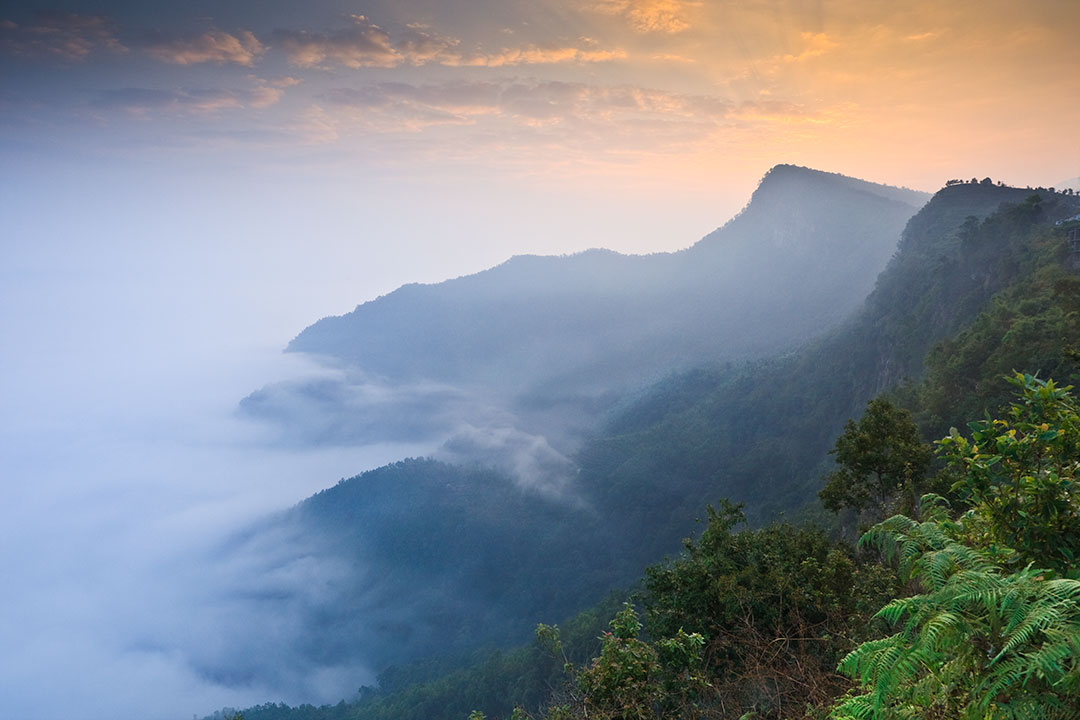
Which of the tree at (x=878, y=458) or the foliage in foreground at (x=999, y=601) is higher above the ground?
the foliage in foreground at (x=999, y=601)

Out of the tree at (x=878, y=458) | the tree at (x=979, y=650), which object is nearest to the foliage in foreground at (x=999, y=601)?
the tree at (x=979, y=650)

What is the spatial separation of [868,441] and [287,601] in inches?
7010

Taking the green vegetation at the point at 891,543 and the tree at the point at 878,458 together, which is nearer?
the green vegetation at the point at 891,543

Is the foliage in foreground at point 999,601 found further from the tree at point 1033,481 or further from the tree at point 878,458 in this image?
the tree at point 878,458

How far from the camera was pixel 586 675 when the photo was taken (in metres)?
10.3

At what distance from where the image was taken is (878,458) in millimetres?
18703

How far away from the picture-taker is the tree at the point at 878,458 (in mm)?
18391

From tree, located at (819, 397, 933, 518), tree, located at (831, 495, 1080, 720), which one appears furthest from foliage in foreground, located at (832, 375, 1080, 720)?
tree, located at (819, 397, 933, 518)

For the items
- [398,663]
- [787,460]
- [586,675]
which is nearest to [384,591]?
[398,663]

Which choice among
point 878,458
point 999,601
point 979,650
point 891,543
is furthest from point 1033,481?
point 878,458

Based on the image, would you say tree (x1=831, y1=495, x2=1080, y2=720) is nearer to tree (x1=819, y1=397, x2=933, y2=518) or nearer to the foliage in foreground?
the foliage in foreground

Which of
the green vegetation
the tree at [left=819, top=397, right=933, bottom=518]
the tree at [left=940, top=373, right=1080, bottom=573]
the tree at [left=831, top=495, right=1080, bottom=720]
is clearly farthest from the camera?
the tree at [left=819, top=397, right=933, bottom=518]

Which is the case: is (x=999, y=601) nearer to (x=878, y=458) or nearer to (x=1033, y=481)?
(x=1033, y=481)

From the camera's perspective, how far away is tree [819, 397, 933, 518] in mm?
18391
